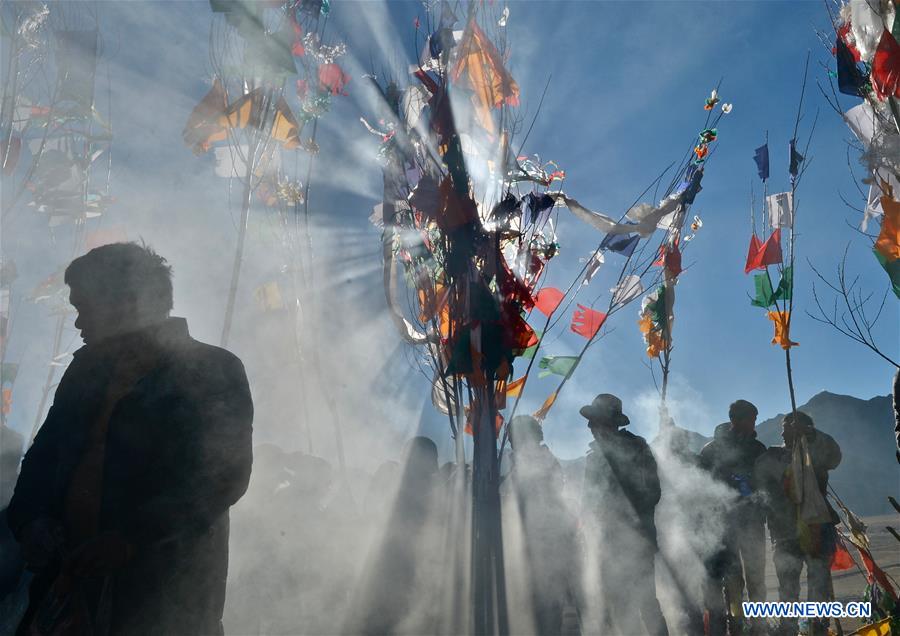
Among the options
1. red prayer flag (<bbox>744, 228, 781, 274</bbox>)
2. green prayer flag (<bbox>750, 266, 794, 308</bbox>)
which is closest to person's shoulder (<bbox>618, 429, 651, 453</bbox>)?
green prayer flag (<bbox>750, 266, 794, 308</bbox>)

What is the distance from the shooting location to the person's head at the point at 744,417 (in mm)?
4984

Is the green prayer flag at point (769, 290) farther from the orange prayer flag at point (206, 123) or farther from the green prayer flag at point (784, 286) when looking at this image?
the orange prayer flag at point (206, 123)

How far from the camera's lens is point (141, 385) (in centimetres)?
166

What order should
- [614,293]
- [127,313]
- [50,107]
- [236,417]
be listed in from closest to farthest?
Answer: 1. [236,417]
2. [127,313]
3. [614,293]
4. [50,107]

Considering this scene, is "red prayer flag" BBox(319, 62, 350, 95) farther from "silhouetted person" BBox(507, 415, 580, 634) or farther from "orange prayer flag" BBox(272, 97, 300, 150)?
"silhouetted person" BBox(507, 415, 580, 634)

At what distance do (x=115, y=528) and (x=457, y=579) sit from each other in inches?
93.2

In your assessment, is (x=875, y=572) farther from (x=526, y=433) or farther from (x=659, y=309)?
(x=659, y=309)

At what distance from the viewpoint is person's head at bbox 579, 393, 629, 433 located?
4488 mm

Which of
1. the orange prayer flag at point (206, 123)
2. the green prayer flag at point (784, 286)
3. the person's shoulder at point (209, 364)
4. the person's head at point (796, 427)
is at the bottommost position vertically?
the person's shoulder at point (209, 364)

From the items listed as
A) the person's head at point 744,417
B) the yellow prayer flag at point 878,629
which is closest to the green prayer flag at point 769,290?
the person's head at point 744,417

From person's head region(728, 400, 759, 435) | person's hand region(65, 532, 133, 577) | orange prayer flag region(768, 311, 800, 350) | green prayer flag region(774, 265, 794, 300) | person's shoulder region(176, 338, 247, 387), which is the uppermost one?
green prayer flag region(774, 265, 794, 300)

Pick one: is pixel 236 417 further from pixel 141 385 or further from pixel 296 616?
pixel 296 616

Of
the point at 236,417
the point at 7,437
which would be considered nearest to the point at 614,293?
the point at 236,417

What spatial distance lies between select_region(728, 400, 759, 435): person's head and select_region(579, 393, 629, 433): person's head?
3.73 ft
